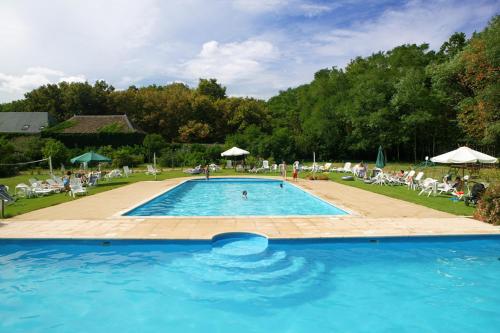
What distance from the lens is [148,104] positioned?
3969cm

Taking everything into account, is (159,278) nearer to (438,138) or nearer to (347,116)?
(347,116)

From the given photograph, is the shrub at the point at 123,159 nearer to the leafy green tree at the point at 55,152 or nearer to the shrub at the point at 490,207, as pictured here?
the leafy green tree at the point at 55,152

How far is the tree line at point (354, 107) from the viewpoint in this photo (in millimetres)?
23312

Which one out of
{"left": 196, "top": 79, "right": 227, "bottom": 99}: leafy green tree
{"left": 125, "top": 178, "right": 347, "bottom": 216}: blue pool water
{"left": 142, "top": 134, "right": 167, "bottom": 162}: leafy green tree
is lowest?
{"left": 125, "top": 178, "right": 347, "bottom": 216}: blue pool water

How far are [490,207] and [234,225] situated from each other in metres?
5.79

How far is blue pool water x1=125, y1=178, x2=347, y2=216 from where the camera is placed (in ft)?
34.5

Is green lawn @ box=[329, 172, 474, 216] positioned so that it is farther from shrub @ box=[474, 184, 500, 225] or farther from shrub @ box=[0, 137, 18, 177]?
shrub @ box=[0, 137, 18, 177]

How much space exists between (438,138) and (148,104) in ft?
100

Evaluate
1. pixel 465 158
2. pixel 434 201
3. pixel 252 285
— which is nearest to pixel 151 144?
pixel 465 158

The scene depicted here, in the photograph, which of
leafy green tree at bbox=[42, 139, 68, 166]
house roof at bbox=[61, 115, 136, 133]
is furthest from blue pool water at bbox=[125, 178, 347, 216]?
house roof at bbox=[61, 115, 136, 133]

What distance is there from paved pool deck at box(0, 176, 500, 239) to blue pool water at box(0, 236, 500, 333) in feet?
0.74

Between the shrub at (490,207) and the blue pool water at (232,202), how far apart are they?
10.2ft

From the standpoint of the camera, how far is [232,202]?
41.8 feet

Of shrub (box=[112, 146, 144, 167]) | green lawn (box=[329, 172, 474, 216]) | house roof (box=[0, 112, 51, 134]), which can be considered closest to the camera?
green lawn (box=[329, 172, 474, 216])
